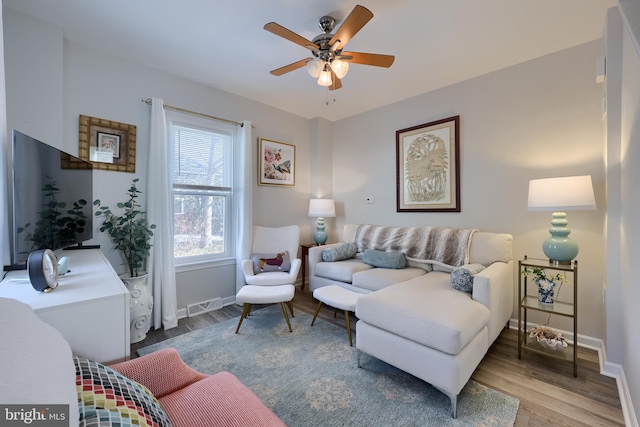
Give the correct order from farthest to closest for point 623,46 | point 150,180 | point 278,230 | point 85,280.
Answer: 1. point 278,230
2. point 150,180
3. point 623,46
4. point 85,280

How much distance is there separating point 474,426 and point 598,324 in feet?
5.54

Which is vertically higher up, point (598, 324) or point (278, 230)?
point (278, 230)

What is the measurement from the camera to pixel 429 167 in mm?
3182

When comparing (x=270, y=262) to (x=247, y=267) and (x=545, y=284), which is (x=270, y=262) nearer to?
(x=247, y=267)

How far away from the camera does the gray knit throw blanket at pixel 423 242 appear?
8.75 feet

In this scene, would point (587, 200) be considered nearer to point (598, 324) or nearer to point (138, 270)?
point (598, 324)

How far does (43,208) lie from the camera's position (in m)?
1.56

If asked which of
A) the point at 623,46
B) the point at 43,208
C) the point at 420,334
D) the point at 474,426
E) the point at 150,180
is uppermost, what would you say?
the point at 623,46

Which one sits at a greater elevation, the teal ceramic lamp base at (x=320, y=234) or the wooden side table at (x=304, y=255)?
the teal ceramic lamp base at (x=320, y=234)

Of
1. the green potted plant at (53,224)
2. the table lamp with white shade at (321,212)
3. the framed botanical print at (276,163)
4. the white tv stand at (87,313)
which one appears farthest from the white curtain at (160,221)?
the table lamp with white shade at (321,212)

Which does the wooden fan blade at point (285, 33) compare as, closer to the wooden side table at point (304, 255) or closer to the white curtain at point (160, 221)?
the white curtain at point (160, 221)

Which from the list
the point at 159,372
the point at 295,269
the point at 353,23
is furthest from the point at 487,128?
the point at 159,372

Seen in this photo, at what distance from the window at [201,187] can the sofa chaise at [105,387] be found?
2056mm

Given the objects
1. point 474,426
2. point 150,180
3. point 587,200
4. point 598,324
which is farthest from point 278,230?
point 598,324
